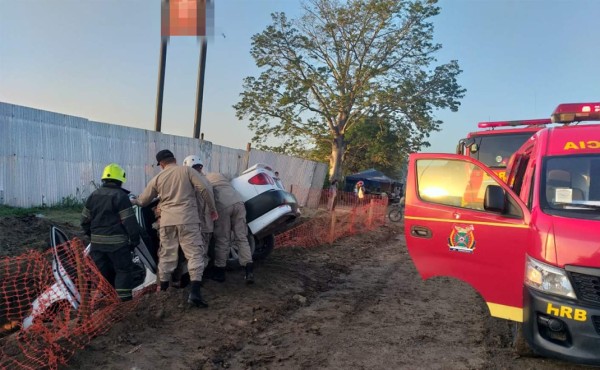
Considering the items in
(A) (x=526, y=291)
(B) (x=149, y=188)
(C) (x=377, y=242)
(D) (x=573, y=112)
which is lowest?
(C) (x=377, y=242)

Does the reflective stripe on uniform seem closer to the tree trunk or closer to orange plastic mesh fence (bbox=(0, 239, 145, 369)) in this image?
orange plastic mesh fence (bbox=(0, 239, 145, 369))

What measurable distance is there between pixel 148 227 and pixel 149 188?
25.3 inches

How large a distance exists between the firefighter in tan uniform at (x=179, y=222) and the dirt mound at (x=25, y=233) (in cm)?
306

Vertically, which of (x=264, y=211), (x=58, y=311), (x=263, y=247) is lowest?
(x=58, y=311)

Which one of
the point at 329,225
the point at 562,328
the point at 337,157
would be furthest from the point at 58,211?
the point at 337,157

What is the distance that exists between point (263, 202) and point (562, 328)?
3.67 meters

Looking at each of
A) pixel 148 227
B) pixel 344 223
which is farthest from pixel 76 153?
pixel 344 223

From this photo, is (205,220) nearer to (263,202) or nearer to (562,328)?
(263,202)

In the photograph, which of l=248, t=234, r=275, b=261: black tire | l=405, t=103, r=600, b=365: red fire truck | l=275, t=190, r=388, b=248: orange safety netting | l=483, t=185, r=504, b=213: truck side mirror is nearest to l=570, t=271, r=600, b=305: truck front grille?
l=405, t=103, r=600, b=365: red fire truck

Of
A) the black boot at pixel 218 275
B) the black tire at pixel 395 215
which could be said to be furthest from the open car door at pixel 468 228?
the black tire at pixel 395 215

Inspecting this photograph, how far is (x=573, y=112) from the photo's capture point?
17.8 ft

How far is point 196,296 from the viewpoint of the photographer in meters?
4.96

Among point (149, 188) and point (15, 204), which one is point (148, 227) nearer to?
point (149, 188)

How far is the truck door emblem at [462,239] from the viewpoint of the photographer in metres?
4.11
